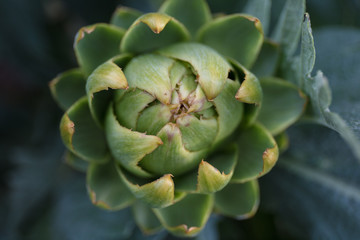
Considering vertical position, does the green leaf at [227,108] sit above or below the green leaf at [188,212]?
above

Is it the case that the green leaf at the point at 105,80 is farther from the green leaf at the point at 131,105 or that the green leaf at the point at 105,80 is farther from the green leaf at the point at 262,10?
the green leaf at the point at 262,10

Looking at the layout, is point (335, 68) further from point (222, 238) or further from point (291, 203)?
point (222, 238)

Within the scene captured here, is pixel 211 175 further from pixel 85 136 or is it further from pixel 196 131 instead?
pixel 85 136

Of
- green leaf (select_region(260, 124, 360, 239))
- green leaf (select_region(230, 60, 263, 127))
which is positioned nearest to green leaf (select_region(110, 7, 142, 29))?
green leaf (select_region(230, 60, 263, 127))

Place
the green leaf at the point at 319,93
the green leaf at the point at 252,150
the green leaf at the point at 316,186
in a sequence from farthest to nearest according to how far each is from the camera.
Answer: the green leaf at the point at 316,186
the green leaf at the point at 252,150
the green leaf at the point at 319,93

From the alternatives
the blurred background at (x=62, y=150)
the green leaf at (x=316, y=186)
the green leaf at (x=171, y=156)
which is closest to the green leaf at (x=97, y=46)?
the green leaf at (x=171, y=156)

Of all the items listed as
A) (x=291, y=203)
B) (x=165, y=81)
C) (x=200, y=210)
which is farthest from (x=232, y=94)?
(x=291, y=203)

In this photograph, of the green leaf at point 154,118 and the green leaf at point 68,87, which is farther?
the green leaf at point 68,87

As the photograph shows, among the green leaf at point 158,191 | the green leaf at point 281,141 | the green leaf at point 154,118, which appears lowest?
the green leaf at point 281,141
